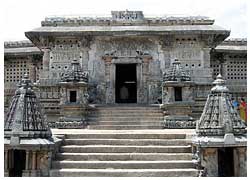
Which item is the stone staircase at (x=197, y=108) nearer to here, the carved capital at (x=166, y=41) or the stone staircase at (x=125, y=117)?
the stone staircase at (x=125, y=117)

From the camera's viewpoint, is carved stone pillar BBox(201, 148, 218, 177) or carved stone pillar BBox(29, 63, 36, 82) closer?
carved stone pillar BBox(201, 148, 218, 177)

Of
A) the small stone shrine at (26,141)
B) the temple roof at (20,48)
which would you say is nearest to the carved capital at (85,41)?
the temple roof at (20,48)

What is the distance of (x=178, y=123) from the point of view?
14.4 metres

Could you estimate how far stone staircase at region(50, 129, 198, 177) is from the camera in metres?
8.91

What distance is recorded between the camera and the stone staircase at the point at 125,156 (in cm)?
891

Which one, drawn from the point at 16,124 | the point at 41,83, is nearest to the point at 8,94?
the point at 41,83

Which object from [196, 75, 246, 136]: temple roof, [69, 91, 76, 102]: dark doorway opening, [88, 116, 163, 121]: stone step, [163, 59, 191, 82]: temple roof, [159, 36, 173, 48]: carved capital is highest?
[159, 36, 173, 48]: carved capital

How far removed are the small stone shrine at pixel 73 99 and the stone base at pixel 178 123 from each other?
3.11 meters

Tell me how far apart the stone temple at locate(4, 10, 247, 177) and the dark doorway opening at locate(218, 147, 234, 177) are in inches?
1.0

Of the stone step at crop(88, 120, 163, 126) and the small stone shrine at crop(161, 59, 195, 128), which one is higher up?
the small stone shrine at crop(161, 59, 195, 128)

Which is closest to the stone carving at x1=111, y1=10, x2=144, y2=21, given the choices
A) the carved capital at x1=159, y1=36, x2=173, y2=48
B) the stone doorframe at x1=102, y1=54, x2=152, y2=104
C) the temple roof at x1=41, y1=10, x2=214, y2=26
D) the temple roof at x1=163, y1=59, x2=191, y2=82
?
the temple roof at x1=41, y1=10, x2=214, y2=26

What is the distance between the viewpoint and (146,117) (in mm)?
14742

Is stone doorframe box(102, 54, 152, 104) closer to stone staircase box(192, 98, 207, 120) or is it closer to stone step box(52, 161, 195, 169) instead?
stone staircase box(192, 98, 207, 120)

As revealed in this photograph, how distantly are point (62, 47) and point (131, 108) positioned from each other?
5123mm
